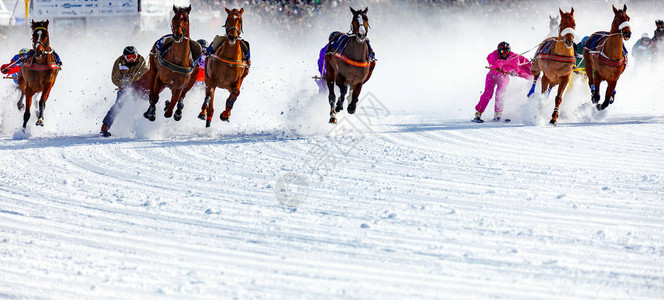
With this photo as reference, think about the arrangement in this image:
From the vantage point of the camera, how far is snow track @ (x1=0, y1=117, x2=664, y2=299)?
15.0 ft

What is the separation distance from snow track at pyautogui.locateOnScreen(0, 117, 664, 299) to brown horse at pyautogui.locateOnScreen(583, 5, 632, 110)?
348 cm

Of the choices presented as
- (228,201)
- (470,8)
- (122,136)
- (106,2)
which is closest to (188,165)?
(228,201)

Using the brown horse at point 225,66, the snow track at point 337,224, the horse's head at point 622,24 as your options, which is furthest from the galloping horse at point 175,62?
the horse's head at point 622,24

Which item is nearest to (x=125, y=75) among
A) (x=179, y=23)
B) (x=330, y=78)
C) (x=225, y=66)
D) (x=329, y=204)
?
(x=179, y=23)

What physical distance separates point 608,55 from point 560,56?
100 centimetres

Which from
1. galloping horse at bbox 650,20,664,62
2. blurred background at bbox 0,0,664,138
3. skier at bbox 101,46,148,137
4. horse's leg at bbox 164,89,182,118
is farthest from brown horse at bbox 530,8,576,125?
skier at bbox 101,46,148,137

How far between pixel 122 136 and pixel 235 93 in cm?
202

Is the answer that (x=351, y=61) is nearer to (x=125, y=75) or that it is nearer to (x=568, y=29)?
(x=125, y=75)

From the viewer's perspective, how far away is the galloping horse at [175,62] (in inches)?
428

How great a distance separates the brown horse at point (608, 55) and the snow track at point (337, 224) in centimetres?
348

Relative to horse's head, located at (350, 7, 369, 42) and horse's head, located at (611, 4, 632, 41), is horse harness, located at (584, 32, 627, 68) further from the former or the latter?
horse's head, located at (350, 7, 369, 42)

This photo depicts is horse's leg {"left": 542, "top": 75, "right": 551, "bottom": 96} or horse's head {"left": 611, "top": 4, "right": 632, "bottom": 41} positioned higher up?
horse's head {"left": 611, "top": 4, "right": 632, "bottom": 41}

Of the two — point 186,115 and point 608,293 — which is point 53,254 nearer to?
point 608,293

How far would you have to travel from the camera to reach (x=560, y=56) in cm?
1300
